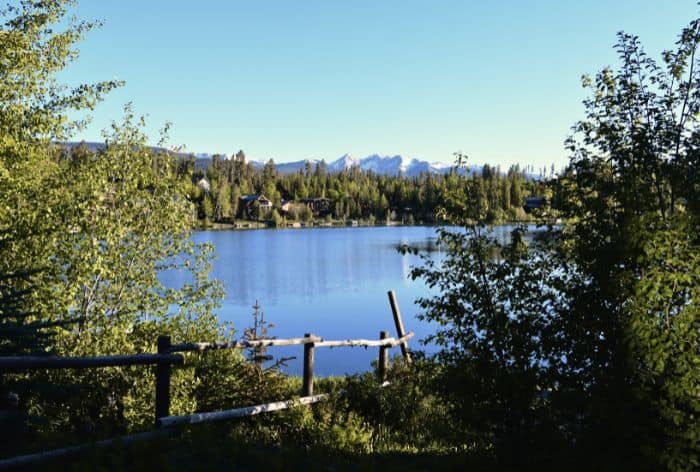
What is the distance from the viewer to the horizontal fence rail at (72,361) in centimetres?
598

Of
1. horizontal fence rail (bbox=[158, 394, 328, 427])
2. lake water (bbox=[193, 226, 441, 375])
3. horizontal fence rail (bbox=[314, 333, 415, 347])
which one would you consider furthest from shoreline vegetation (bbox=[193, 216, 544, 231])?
horizontal fence rail (bbox=[158, 394, 328, 427])

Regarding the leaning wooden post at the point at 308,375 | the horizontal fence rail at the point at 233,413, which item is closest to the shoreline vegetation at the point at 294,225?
the leaning wooden post at the point at 308,375

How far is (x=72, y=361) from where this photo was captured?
6.44m

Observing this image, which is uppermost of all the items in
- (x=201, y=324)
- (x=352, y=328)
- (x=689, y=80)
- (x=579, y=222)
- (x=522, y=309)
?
(x=689, y=80)

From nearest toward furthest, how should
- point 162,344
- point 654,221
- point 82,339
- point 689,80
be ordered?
point 654,221, point 689,80, point 162,344, point 82,339

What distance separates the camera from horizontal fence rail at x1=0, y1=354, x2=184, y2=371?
598 cm

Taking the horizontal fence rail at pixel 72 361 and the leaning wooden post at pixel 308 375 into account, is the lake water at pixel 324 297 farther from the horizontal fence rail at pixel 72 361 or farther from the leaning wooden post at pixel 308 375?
the horizontal fence rail at pixel 72 361

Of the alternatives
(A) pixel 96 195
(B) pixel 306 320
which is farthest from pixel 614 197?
(B) pixel 306 320

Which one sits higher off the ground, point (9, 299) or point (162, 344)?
point (9, 299)

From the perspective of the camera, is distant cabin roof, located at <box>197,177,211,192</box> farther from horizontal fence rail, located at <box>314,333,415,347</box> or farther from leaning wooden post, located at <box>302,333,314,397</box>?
leaning wooden post, located at <box>302,333,314,397</box>

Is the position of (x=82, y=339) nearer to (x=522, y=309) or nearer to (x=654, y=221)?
(x=522, y=309)

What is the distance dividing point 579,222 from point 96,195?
26.1 ft

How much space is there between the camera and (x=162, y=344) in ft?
25.6

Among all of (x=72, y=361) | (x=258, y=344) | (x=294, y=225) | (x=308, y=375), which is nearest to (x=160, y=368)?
(x=72, y=361)
